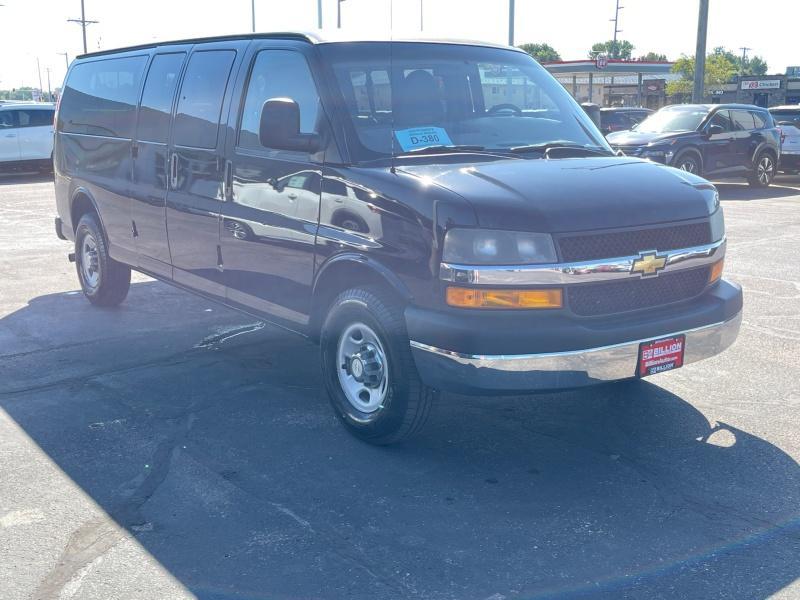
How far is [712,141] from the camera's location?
18.2 meters

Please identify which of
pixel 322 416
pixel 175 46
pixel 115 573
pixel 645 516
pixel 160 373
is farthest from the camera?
pixel 175 46

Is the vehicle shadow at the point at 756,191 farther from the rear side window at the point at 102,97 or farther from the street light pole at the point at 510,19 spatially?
the rear side window at the point at 102,97

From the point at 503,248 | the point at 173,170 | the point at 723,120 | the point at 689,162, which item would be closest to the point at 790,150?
the point at 723,120

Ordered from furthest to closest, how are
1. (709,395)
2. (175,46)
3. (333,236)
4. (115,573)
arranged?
(175,46) → (709,395) → (333,236) → (115,573)

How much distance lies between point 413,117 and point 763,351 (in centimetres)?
323

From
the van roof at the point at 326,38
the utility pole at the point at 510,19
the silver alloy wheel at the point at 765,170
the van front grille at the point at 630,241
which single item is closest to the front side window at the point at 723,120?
the silver alloy wheel at the point at 765,170

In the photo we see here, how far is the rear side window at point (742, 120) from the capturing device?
61.8 feet

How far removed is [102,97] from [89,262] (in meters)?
1.48

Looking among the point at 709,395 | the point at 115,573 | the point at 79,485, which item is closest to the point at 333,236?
the point at 79,485

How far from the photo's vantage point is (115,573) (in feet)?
11.6

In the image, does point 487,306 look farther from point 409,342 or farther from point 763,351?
point 763,351

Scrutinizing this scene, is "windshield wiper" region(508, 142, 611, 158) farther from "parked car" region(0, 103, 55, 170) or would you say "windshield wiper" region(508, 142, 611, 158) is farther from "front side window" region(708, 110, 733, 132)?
"parked car" region(0, 103, 55, 170)

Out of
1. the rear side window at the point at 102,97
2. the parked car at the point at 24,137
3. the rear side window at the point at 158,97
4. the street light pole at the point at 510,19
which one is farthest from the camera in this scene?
the street light pole at the point at 510,19

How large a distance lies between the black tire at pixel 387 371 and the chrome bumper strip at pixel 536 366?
0.53ft
